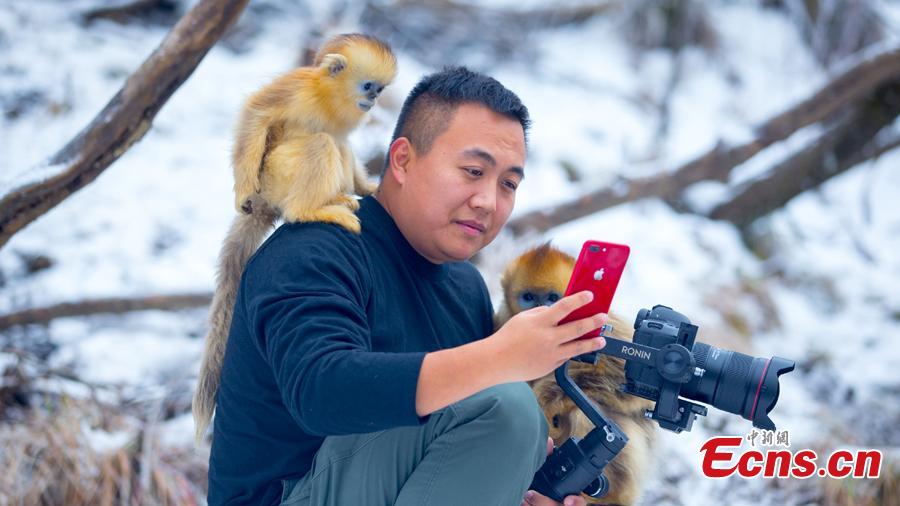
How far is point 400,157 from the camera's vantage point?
1.89 m

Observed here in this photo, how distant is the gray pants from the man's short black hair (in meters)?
0.60

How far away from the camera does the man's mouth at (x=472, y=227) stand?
1.77 m

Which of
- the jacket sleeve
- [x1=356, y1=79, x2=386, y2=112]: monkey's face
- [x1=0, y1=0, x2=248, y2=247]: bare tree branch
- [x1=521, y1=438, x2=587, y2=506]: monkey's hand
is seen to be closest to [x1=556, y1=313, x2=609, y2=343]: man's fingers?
the jacket sleeve

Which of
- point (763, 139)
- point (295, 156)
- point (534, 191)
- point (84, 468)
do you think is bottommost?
point (84, 468)

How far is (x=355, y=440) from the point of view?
1.64m

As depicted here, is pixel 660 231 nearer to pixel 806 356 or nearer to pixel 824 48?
pixel 806 356

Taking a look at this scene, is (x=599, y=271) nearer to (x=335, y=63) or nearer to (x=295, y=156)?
(x=295, y=156)

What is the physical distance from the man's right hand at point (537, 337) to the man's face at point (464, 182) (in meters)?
0.49

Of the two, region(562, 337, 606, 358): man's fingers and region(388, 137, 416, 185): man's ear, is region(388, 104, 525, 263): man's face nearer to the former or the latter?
region(388, 137, 416, 185): man's ear

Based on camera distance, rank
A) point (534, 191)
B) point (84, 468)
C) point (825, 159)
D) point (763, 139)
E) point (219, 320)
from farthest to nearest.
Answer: point (534, 191)
point (825, 159)
point (763, 139)
point (84, 468)
point (219, 320)

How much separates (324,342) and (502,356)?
0.30 metres

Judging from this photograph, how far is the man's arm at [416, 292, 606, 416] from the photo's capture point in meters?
1.27

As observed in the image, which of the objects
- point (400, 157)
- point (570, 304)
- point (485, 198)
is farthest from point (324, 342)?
point (400, 157)

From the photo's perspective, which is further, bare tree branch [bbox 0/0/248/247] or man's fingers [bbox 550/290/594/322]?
bare tree branch [bbox 0/0/248/247]
